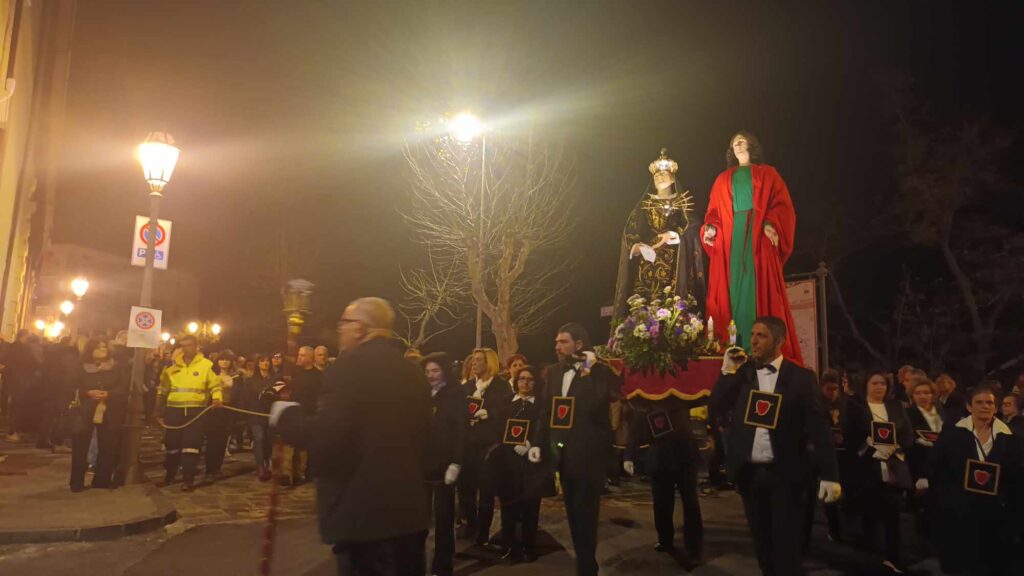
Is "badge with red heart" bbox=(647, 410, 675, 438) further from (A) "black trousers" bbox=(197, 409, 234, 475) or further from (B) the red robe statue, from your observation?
(A) "black trousers" bbox=(197, 409, 234, 475)

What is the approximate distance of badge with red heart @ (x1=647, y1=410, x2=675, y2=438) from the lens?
785cm

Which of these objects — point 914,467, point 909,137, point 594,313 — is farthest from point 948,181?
point 914,467

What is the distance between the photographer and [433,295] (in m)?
32.4

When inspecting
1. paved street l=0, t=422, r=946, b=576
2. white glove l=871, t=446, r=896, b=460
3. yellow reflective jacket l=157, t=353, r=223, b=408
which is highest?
yellow reflective jacket l=157, t=353, r=223, b=408

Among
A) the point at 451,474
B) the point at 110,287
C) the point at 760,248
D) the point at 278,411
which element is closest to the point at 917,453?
the point at 760,248

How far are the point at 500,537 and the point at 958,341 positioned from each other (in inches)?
943

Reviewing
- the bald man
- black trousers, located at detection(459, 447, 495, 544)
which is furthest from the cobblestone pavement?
the bald man

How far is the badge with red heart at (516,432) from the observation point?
24.8 feet

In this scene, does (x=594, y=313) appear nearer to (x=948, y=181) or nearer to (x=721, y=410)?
(x=948, y=181)

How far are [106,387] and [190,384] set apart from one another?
1102 mm

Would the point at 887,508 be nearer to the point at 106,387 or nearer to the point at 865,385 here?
the point at 865,385

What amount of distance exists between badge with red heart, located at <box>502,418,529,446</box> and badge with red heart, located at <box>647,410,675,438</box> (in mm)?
1366

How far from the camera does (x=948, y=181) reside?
23766mm

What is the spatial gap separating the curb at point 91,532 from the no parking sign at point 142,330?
9.75 feet
